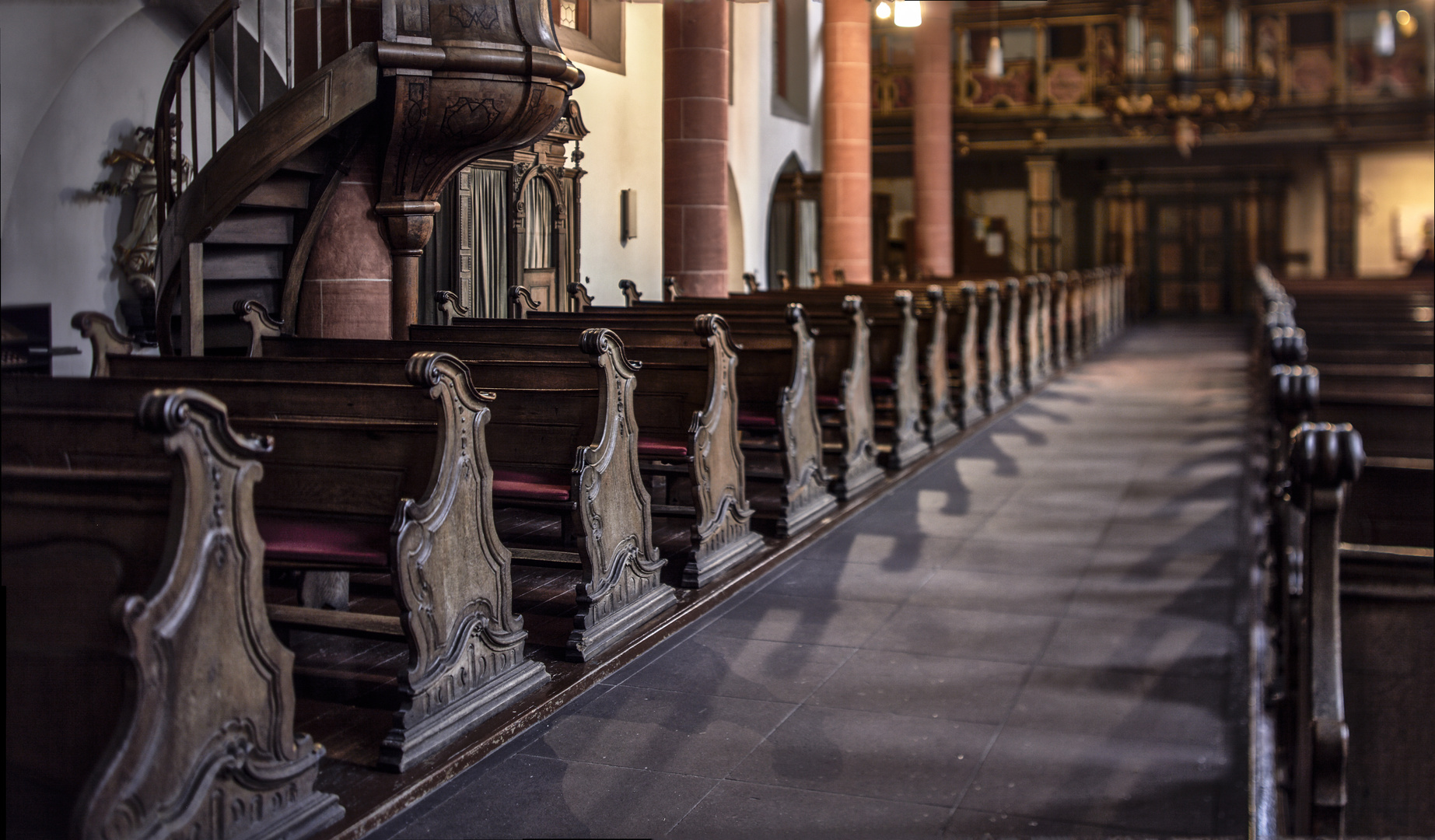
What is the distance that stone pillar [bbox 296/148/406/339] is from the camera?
619 centimetres

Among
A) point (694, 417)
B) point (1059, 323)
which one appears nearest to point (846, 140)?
point (1059, 323)

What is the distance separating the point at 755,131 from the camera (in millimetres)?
15609

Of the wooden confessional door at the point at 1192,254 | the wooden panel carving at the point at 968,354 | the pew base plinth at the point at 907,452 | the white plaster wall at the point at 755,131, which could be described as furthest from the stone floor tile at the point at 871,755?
the wooden confessional door at the point at 1192,254

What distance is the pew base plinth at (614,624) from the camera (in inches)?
156

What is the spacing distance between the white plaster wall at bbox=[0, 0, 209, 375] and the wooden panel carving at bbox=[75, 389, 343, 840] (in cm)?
438

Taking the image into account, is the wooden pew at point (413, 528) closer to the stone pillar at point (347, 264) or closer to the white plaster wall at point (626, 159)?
the stone pillar at point (347, 264)

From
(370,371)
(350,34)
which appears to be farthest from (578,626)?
(350,34)

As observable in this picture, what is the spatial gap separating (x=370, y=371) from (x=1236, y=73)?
17.7m

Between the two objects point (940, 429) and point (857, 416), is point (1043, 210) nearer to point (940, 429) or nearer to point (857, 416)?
point (940, 429)

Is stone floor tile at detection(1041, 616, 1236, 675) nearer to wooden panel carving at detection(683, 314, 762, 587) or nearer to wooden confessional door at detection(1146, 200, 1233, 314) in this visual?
wooden panel carving at detection(683, 314, 762, 587)

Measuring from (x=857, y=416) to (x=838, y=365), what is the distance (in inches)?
14.6

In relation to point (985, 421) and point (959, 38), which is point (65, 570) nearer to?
point (985, 421)

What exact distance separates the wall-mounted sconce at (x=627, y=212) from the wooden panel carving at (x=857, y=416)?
16.0 ft

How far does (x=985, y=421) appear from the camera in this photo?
956 cm
